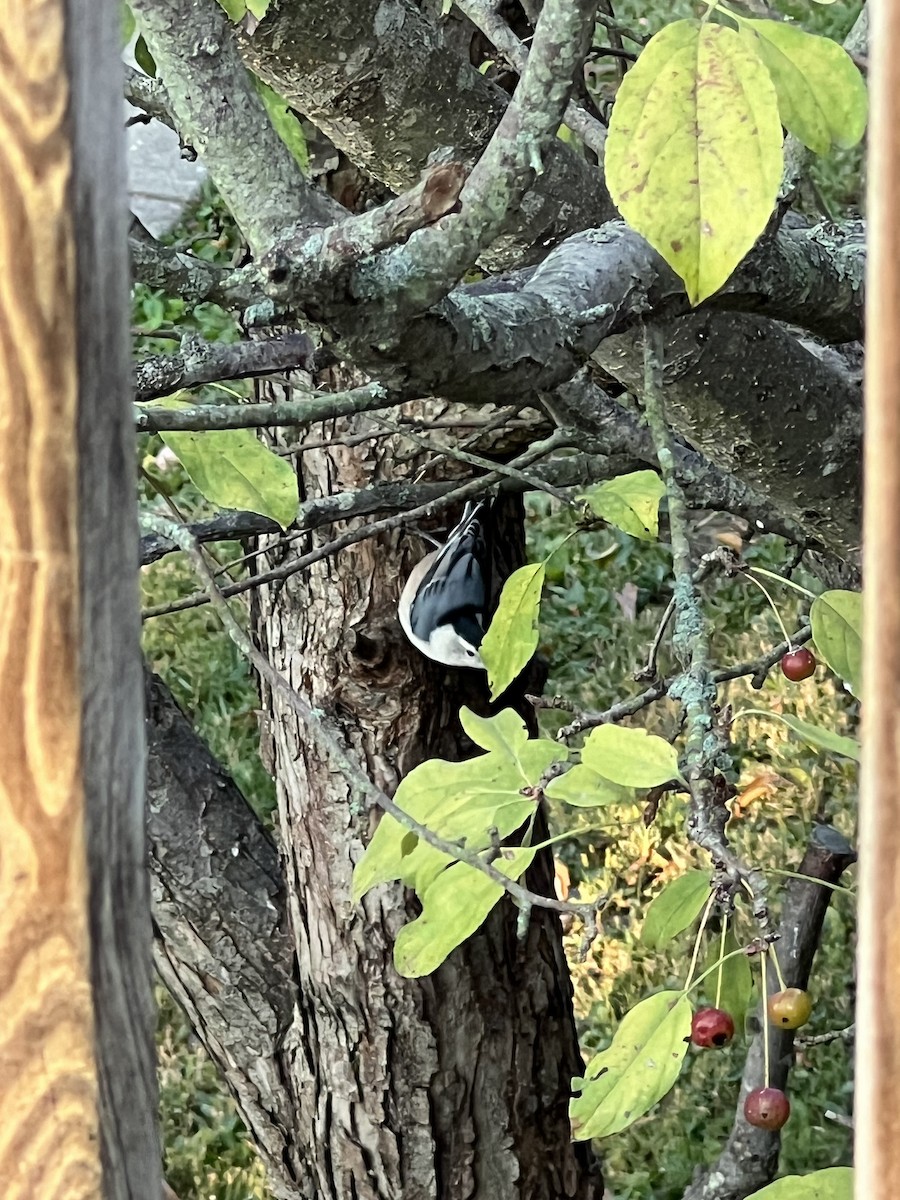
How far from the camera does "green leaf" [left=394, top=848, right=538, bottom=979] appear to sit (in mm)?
613

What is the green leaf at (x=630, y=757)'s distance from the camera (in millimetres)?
602

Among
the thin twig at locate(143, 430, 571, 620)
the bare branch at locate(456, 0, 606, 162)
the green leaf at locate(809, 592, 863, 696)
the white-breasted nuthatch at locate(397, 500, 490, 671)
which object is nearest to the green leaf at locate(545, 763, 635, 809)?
the green leaf at locate(809, 592, 863, 696)

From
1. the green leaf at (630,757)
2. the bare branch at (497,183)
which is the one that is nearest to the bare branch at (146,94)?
the bare branch at (497,183)

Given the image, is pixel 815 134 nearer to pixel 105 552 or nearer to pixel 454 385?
pixel 454 385

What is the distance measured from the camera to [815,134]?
1.85ft

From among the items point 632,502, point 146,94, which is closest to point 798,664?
point 632,502

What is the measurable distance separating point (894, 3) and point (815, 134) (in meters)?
0.31

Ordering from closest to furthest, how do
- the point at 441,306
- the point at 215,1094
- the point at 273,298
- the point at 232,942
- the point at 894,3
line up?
1. the point at 894,3
2. the point at 273,298
3. the point at 441,306
4. the point at 232,942
5. the point at 215,1094

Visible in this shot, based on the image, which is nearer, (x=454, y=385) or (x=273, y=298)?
(x=273, y=298)

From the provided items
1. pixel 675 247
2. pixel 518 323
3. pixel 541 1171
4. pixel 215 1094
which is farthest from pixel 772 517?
pixel 215 1094

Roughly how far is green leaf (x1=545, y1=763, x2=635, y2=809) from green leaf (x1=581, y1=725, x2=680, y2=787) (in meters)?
0.03

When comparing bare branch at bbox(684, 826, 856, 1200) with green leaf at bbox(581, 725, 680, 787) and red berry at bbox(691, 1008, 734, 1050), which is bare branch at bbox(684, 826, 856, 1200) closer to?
red berry at bbox(691, 1008, 734, 1050)

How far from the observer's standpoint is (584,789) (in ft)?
2.13

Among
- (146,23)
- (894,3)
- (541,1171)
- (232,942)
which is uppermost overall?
(146,23)
